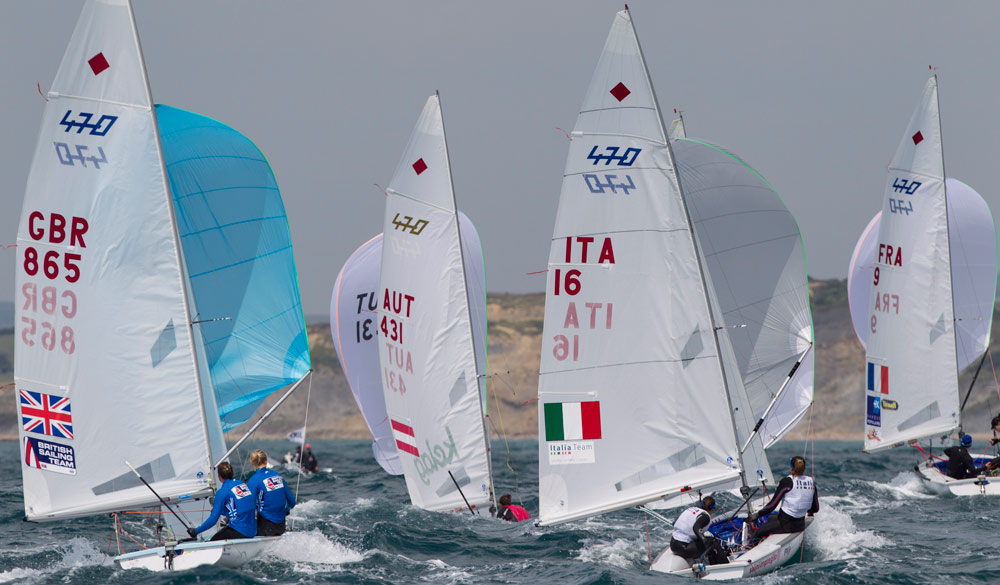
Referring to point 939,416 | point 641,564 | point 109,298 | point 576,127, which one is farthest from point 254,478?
point 939,416

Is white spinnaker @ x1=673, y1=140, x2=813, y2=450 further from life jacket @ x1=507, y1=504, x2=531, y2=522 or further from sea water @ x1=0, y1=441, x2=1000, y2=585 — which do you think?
life jacket @ x1=507, y1=504, x2=531, y2=522

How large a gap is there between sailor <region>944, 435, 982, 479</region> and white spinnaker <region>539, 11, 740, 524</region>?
29.6 ft

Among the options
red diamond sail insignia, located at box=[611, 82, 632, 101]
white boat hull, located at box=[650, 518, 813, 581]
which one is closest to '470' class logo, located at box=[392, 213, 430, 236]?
red diamond sail insignia, located at box=[611, 82, 632, 101]

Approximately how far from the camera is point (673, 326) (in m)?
13.7

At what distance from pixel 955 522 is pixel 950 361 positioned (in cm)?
609

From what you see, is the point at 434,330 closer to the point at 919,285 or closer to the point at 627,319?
the point at 627,319

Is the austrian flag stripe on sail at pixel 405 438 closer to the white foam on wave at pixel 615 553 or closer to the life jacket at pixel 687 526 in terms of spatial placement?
the white foam on wave at pixel 615 553

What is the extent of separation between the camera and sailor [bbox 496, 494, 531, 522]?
18219 mm

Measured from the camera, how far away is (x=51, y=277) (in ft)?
42.5

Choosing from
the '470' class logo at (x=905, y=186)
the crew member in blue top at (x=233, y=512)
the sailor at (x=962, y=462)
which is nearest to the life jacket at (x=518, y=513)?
the crew member in blue top at (x=233, y=512)

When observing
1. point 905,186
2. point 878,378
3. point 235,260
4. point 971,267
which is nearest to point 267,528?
point 235,260

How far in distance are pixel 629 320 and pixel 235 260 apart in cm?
592

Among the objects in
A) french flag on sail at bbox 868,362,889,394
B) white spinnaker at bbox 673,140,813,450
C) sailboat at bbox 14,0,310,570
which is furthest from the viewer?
french flag on sail at bbox 868,362,889,394

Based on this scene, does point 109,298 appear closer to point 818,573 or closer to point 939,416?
point 818,573
